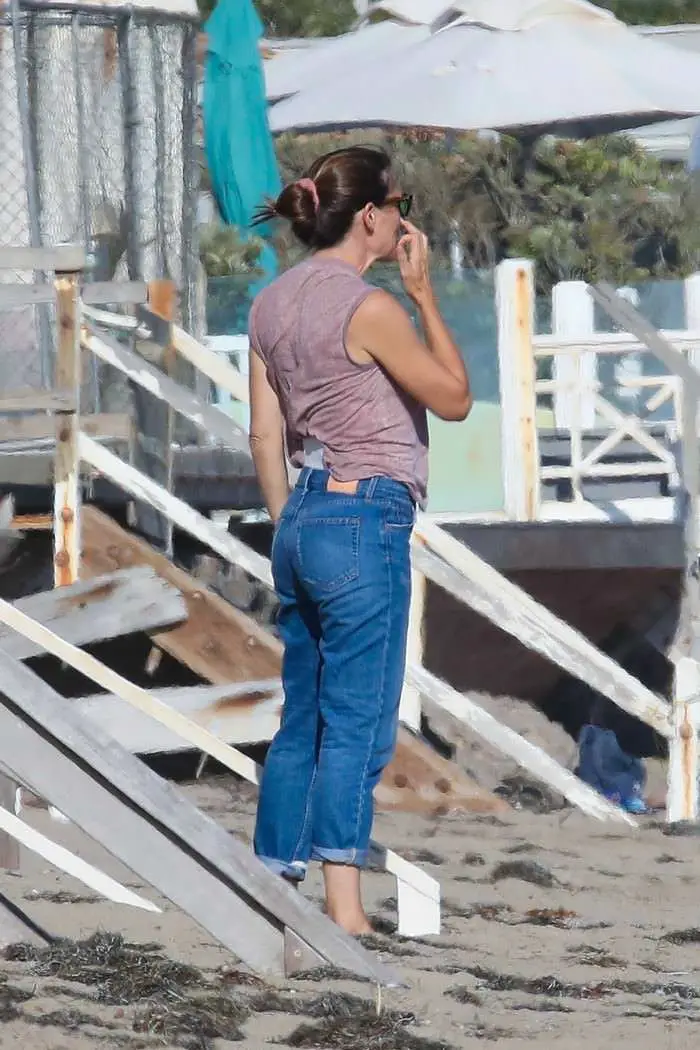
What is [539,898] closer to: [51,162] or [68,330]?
[68,330]

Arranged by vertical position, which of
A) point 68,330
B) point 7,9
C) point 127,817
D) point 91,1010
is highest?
point 7,9

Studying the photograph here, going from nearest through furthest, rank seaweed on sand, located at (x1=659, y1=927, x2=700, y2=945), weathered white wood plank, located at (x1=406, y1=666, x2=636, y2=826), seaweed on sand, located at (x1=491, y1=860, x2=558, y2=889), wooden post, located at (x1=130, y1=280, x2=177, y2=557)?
seaweed on sand, located at (x1=659, y1=927, x2=700, y2=945)
seaweed on sand, located at (x1=491, y1=860, x2=558, y2=889)
weathered white wood plank, located at (x1=406, y1=666, x2=636, y2=826)
wooden post, located at (x1=130, y1=280, x2=177, y2=557)

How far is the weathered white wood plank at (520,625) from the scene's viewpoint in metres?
6.30

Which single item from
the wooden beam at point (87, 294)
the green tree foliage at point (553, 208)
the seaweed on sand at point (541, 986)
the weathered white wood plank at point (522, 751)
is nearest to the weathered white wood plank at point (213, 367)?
the wooden beam at point (87, 294)

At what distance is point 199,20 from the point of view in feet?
30.3

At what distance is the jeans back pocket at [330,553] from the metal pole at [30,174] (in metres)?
5.10

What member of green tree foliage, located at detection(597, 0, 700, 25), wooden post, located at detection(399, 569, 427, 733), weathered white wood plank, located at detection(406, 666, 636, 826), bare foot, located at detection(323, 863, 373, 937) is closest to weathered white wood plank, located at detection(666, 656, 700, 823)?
weathered white wood plank, located at detection(406, 666, 636, 826)

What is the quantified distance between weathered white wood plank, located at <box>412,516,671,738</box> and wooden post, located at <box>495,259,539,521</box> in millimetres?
1406

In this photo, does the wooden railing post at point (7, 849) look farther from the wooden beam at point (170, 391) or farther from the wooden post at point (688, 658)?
the wooden post at point (688, 658)

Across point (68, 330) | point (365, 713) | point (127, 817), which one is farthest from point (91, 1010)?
point (68, 330)

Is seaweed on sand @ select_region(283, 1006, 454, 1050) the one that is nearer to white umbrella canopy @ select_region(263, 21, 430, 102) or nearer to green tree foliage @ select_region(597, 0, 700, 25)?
white umbrella canopy @ select_region(263, 21, 430, 102)

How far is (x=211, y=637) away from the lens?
6512 millimetres

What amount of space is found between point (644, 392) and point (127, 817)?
757cm

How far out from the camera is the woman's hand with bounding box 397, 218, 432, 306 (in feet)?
12.1
